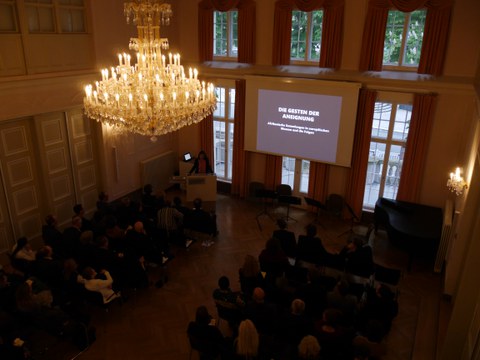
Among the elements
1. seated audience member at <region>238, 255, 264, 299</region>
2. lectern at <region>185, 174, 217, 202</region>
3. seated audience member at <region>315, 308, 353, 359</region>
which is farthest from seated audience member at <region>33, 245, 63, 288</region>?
lectern at <region>185, 174, 217, 202</region>

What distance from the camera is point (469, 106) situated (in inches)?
322

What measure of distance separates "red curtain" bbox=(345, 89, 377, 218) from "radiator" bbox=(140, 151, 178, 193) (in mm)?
5048

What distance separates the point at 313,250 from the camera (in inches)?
289

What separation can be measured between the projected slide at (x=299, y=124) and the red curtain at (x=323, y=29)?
829 mm

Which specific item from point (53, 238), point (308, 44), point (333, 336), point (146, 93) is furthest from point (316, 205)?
point (53, 238)

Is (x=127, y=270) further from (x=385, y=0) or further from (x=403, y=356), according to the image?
(x=385, y=0)

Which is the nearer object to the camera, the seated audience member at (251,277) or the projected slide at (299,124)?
the seated audience member at (251,277)

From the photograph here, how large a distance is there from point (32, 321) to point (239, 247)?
430 centimetres

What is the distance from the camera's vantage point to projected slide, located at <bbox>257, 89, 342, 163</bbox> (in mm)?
9500

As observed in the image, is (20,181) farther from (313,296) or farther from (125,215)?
(313,296)

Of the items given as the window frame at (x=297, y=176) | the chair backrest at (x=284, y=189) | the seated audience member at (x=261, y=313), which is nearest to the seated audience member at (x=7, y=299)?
the seated audience member at (x=261, y=313)

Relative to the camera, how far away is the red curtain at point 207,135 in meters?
11.2

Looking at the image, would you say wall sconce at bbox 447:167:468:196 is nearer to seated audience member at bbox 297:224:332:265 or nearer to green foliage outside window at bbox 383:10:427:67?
seated audience member at bbox 297:224:332:265

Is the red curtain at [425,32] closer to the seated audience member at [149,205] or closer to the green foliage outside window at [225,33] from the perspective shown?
the green foliage outside window at [225,33]
